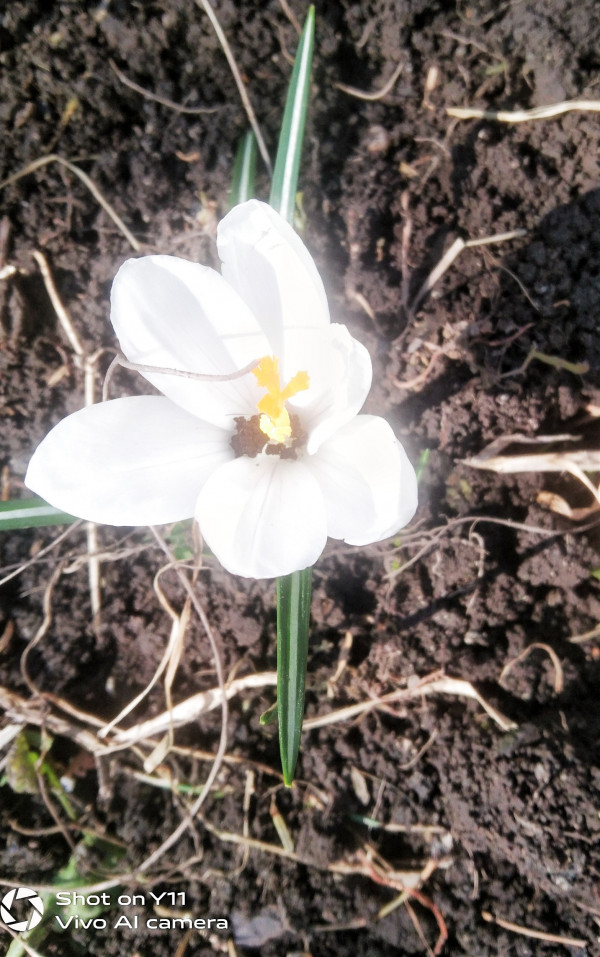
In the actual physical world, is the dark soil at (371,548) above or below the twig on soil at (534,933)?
above

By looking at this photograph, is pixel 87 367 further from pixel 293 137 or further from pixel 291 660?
pixel 291 660

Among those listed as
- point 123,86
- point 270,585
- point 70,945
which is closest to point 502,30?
point 123,86

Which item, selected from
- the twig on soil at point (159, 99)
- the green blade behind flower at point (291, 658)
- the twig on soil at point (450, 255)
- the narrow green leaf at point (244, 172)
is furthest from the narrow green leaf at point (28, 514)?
the twig on soil at point (159, 99)

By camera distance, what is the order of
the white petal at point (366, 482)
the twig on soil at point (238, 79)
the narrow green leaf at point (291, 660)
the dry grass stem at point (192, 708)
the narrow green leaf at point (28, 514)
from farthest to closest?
the twig on soil at point (238, 79) < the dry grass stem at point (192, 708) < the narrow green leaf at point (28, 514) < the narrow green leaf at point (291, 660) < the white petal at point (366, 482)

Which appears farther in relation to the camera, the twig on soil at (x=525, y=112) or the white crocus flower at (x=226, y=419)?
the twig on soil at (x=525, y=112)

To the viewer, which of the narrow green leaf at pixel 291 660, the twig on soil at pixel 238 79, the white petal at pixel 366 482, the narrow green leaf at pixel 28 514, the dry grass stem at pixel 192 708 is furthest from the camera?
the twig on soil at pixel 238 79

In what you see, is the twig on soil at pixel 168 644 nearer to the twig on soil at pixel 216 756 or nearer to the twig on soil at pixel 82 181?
the twig on soil at pixel 216 756

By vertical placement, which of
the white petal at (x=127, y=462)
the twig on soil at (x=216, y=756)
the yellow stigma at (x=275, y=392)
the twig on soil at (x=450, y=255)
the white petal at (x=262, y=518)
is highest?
the twig on soil at (x=450, y=255)

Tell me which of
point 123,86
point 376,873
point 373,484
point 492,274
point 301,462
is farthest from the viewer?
point 123,86

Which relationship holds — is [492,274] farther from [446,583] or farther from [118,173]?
[118,173]
